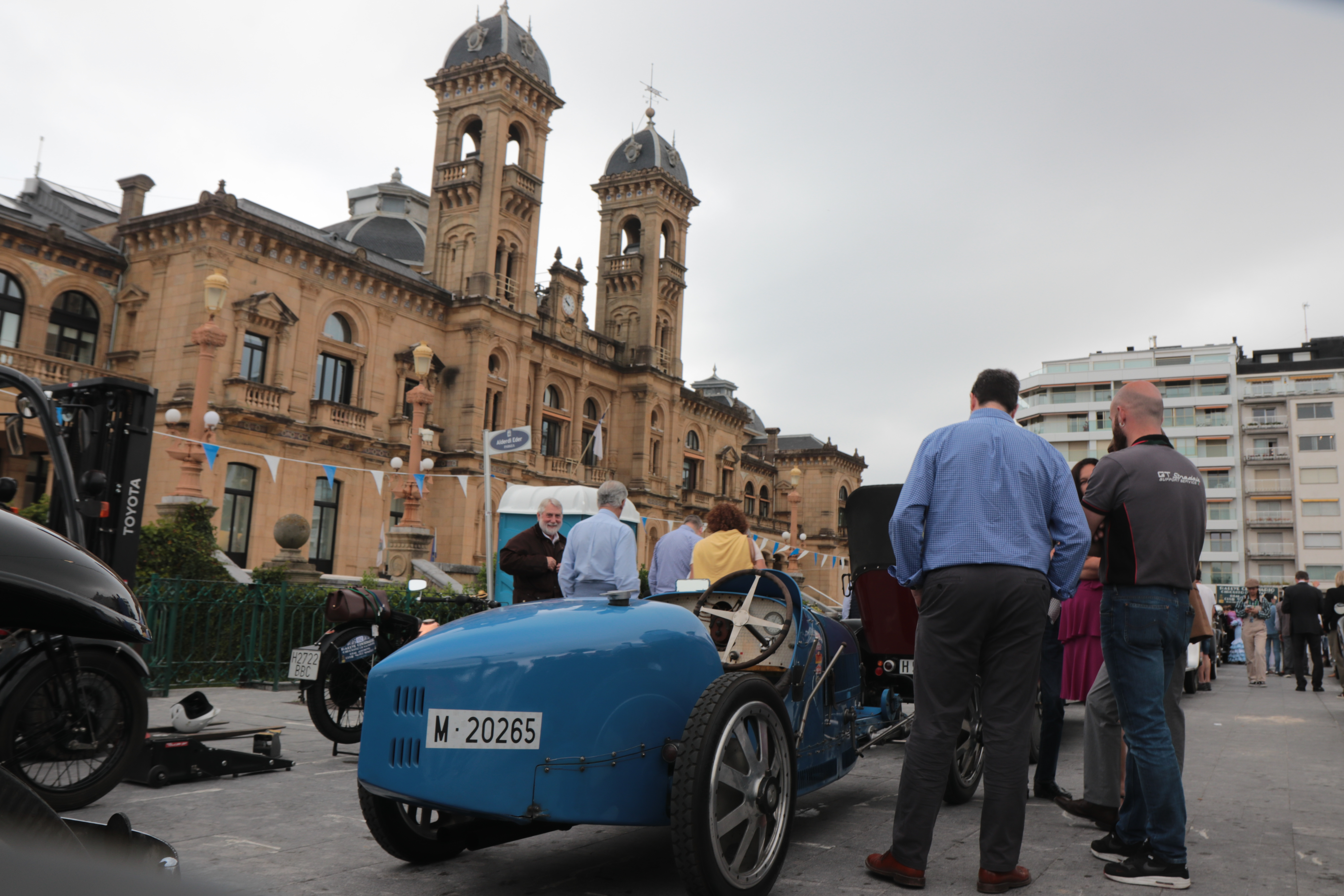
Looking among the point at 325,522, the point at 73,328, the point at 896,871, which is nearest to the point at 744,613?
the point at 896,871

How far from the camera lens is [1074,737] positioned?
29.1 ft

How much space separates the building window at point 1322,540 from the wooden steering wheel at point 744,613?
79.2 metres

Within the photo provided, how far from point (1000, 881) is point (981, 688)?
0.71 metres

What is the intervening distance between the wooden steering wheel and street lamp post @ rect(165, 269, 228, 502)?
1512 cm

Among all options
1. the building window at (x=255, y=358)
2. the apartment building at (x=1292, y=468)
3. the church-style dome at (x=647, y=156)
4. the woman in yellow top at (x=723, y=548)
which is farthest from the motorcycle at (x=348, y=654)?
the apartment building at (x=1292, y=468)

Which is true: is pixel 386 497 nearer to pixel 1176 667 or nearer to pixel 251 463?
pixel 251 463

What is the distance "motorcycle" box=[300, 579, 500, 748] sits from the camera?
668 centimetres

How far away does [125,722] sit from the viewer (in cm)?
481

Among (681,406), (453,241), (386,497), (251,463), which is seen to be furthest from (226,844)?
(681,406)

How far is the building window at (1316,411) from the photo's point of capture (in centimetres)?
7044

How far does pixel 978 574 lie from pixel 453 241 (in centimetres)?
3480

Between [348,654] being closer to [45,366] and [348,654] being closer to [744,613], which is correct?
[744,613]

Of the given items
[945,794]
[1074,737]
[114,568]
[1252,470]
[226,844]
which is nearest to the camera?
[226,844]

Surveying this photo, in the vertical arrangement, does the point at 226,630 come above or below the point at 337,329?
below
